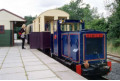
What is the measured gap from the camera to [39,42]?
417 inches

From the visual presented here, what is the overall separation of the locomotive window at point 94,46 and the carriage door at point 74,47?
419 mm

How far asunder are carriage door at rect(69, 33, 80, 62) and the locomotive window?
0.42 metres

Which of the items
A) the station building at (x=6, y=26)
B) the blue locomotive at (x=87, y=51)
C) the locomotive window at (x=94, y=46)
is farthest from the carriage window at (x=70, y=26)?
the station building at (x=6, y=26)

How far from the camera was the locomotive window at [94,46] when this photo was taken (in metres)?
5.77

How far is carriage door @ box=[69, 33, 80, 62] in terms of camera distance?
562cm

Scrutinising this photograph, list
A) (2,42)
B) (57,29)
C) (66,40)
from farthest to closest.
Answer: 1. (2,42)
2. (57,29)
3. (66,40)

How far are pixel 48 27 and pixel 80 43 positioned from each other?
4611 mm

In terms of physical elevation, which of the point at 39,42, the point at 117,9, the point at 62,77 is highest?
the point at 117,9

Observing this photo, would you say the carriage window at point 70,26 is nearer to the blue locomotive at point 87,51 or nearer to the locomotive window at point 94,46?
the blue locomotive at point 87,51

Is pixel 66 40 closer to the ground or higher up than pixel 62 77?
higher up

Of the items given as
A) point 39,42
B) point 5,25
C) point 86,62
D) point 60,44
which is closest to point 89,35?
point 86,62

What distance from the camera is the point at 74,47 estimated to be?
234 inches

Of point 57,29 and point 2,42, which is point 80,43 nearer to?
point 57,29

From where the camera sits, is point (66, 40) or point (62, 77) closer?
point (62, 77)
